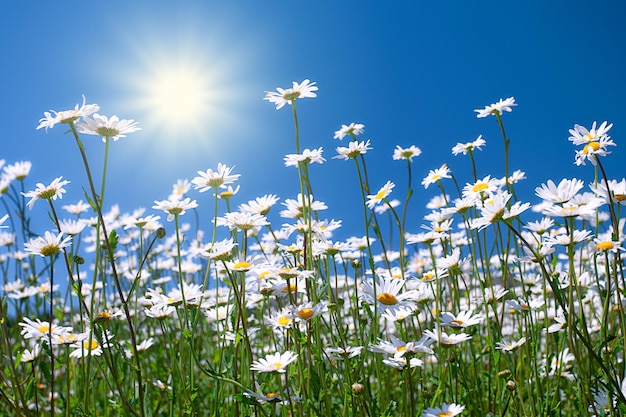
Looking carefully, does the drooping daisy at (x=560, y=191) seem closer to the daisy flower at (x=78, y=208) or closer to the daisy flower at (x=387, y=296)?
the daisy flower at (x=387, y=296)

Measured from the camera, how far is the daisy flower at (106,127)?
1.82 metres

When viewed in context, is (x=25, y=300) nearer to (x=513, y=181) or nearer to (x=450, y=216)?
(x=450, y=216)

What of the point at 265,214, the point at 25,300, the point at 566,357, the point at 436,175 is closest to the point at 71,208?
the point at 25,300

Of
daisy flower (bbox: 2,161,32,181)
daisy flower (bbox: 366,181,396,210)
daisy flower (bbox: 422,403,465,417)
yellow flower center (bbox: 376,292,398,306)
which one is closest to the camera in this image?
daisy flower (bbox: 422,403,465,417)

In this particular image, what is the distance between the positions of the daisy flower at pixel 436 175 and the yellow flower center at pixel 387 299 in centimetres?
101

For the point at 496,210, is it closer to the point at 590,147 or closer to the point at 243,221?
the point at 590,147

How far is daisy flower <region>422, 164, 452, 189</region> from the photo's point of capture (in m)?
2.83

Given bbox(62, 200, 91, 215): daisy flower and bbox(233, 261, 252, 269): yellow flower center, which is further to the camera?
bbox(62, 200, 91, 215): daisy flower

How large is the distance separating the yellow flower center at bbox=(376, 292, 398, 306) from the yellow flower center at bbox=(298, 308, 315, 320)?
0.96 feet

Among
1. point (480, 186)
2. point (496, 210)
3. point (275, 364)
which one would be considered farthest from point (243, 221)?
point (480, 186)

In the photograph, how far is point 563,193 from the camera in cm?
172

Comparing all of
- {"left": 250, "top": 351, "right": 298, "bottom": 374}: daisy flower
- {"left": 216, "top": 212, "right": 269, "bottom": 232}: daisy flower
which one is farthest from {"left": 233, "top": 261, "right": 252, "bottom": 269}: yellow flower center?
{"left": 250, "top": 351, "right": 298, "bottom": 374}: daisy flower

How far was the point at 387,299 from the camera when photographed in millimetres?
1986

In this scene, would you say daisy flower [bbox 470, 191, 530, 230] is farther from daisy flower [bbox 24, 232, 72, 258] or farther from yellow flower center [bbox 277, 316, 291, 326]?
daisy flower [bbox 24, 232, 72, 258]
